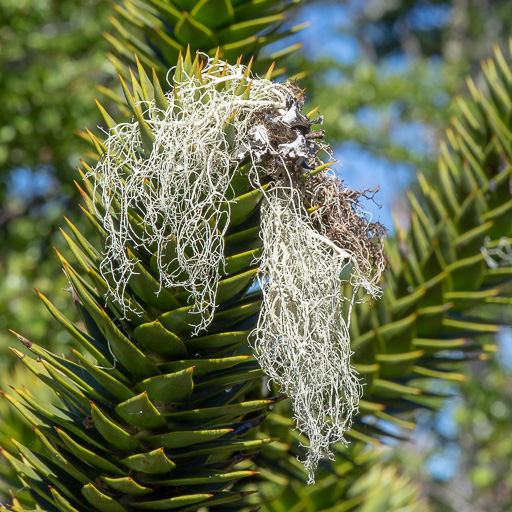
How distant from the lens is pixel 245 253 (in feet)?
4.42

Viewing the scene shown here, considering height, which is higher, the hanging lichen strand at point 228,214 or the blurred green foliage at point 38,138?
the blurred green foliage at point 38,138

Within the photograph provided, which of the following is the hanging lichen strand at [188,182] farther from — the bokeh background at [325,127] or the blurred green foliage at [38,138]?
the blurred green foliage at [38,138]

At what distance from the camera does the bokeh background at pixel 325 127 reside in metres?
3.93

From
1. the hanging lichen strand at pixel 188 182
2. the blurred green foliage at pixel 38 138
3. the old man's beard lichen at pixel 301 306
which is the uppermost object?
the blurred green foliage at pixel 38 138

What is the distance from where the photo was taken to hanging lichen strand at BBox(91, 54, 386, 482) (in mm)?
1312

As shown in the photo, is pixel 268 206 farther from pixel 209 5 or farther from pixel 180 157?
pixel 209 5

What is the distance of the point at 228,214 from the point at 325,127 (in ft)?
12.0

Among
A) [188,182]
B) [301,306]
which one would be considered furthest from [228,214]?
[301,306]

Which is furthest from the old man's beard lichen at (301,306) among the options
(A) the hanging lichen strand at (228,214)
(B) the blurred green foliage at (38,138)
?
(B) the blurred green foliage at (38,138)

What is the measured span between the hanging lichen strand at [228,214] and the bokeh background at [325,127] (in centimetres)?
20

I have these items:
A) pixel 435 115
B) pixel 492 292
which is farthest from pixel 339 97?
pixel 492 292

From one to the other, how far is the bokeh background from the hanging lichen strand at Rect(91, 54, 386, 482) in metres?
0.20

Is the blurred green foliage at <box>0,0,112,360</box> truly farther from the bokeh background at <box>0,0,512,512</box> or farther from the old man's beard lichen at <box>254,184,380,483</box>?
the old man's beard lichen at <box>254,184,380,483</box>

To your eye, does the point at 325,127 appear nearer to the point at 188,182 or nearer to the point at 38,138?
the point at 38,138
